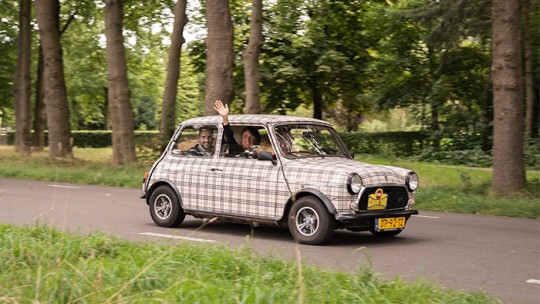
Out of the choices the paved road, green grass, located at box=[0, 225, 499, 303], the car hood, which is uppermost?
the car hood

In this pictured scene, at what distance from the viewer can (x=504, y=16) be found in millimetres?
A: 18344

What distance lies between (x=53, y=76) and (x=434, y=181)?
14205mm

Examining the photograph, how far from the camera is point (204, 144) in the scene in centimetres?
1312

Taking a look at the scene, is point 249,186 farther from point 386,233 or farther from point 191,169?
point 386,233

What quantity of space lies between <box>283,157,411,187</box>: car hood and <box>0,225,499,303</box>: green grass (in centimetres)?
263

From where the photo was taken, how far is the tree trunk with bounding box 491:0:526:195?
18250mm

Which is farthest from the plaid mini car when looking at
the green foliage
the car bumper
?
the green foliage

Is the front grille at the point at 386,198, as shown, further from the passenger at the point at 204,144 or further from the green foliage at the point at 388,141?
the green foliage at the point at 388,141

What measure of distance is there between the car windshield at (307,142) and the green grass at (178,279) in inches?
132

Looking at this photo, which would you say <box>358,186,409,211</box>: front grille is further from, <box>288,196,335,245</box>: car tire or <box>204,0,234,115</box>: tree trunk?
<box>204,0,234,115</box>: tree trunk

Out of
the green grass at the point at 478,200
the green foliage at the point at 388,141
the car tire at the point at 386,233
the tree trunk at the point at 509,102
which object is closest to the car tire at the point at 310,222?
the car tire at the point at 386,233

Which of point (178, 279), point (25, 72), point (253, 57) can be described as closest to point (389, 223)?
point (178, 279)

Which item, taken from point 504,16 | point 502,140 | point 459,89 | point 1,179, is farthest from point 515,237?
point 459,89

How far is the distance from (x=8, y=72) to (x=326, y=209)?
1545 inches
